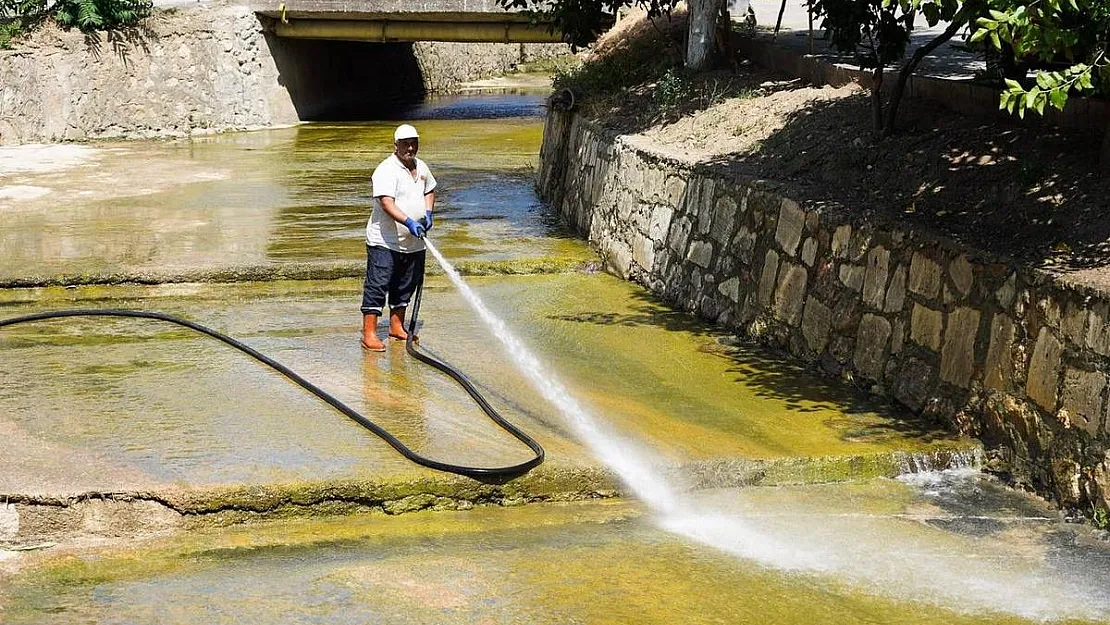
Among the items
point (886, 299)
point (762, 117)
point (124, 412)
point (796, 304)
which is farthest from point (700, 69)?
point (124, 412)

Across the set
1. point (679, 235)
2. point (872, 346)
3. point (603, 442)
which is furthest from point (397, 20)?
point (603, 442)

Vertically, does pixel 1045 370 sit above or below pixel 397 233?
below

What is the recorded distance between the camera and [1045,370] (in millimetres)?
6633

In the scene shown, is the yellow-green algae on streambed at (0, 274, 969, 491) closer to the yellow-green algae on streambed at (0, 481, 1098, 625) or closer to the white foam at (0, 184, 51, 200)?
the yellow-green algae on streambed at (0, 481, 1098, 625)

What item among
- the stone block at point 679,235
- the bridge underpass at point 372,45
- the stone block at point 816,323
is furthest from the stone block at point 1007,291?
the bridge underpass at point 372,45

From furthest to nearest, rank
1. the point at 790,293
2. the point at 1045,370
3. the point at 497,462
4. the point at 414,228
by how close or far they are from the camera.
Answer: the point at 790,293 → the point at 414,228 → the point at 497,462 → the point at 1045,370

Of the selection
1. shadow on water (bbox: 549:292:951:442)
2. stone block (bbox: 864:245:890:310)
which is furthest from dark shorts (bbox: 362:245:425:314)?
stone block (bbox: 864:245:890:310)

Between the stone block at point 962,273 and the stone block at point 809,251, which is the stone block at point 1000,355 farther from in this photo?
the stone block at point 809,251

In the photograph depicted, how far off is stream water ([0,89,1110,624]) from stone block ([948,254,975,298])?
870 mm

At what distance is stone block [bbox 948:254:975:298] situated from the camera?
7285 millimetres

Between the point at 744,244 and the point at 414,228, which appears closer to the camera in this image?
the point at 414,228

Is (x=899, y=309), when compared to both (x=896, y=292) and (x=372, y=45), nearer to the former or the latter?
(x=896, y=292)

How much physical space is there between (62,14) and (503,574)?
20.0 m

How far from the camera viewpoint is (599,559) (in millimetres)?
5992
